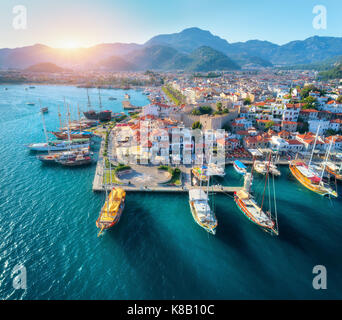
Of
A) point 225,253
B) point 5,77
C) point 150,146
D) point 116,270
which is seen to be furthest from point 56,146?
point 5,77

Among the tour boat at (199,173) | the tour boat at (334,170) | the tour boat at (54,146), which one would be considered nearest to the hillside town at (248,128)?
the tour boat at (199,173)

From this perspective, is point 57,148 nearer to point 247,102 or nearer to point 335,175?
point 335,175

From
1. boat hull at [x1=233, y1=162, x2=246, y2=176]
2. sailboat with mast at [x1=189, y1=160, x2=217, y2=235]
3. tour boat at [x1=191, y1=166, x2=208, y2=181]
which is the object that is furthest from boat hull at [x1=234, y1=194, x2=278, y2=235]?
boat hull at [x1=233, y1=162, x2=246, y2=176]

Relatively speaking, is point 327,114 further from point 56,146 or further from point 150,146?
point 56,146

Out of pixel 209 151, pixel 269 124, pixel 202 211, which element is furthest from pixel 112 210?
pixel 269 124

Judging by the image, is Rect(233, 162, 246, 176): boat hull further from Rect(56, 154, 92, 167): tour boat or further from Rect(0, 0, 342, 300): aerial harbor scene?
Rect(56, 154, 92, 167): tour boat

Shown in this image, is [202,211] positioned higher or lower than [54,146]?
lower
